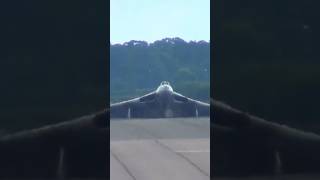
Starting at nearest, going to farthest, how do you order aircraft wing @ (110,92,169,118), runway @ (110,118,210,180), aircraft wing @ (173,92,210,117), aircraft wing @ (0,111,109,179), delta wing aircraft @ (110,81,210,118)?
aircraft wing @ (0,111,109,179) < runway @ (110,118,210,180) < delta wing aircraft @ (110,81,210,118) < aircraft wing @ (110,92,169,118) < aircraft wing @ (173,92,210,117)

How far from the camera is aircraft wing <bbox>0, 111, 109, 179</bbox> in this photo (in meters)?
5.68

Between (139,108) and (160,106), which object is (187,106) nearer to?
(160,106)

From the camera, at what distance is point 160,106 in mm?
34562

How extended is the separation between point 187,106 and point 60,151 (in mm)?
28921
